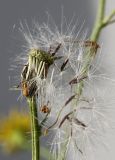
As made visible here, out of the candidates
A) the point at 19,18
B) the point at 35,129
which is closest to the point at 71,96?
the point at 35,129

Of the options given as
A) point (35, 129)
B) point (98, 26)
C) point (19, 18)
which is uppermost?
point (19, 18)

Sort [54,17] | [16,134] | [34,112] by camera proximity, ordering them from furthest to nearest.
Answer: [54,17] → [16,134] → [34,112]

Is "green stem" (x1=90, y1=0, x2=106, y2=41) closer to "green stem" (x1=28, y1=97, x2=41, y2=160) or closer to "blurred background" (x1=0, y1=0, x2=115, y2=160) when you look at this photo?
"green stem" (x1=28, y1=97, x2=41, y2=160)

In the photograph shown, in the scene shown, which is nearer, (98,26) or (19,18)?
(98,26)

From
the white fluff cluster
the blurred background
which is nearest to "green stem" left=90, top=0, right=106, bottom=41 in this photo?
the white fluff cluster

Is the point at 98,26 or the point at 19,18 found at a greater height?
the point at 19,18

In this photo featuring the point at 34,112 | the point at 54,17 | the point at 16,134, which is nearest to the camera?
the point at 34,112

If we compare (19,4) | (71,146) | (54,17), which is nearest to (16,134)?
(71,146)

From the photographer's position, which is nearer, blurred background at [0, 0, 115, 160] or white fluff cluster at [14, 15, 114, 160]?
white fluff cluster at [14, 15, 114, 160]

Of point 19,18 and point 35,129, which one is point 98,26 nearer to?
point 35,129

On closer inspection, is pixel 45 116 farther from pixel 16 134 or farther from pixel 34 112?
pixel 16 134

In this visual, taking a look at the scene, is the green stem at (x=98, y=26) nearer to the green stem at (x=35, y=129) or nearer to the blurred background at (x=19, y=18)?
the green stem at (x=35, y=129)
